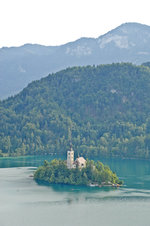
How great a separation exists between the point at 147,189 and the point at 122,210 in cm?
2351

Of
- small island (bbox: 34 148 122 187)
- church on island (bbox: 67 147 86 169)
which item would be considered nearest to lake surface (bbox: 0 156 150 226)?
small island (bbox: 34 148 122 187)

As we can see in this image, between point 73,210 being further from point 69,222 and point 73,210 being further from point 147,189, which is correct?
point 147,189

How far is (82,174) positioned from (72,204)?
2282 cm

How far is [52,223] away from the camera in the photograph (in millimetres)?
96125

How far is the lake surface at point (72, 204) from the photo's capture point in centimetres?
9800

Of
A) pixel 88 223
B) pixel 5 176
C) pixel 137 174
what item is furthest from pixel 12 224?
pixel 137 174

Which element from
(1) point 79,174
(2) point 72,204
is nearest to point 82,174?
(1) point 79,174

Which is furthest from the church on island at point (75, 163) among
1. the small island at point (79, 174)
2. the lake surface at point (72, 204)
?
the lake surface at point (72, 204)

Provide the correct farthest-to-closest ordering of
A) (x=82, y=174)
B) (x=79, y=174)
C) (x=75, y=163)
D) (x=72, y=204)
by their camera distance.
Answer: (x=75, y=163), (x=79, y=174), (x=82, y=174), (x=72, y=204)

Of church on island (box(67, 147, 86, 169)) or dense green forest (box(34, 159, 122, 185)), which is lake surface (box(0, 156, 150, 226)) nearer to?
dense green forest (box(34, 159, 122, 185))

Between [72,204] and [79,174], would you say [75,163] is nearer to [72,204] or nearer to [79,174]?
[79,174]

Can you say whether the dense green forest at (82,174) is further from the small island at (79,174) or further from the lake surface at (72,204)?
the lake surface at (72,204)

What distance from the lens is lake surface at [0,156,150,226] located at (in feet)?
322

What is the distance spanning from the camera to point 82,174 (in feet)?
438
